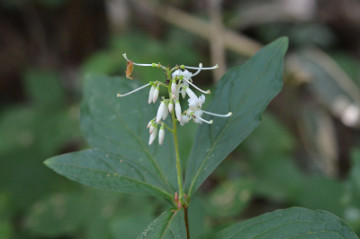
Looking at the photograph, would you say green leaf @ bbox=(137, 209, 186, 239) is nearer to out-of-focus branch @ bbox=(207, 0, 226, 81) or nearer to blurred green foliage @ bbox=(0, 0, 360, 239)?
blurred green foliage @ bbox=(0, 0, 360, 239)

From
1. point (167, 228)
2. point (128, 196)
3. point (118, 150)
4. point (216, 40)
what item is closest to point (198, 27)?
point (216, 40)

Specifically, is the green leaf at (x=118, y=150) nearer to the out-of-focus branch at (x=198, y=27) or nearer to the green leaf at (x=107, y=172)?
the green leaf at (x=107, y=172)

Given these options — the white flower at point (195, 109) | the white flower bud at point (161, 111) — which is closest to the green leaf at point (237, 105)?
the white flower at point (195, 109)

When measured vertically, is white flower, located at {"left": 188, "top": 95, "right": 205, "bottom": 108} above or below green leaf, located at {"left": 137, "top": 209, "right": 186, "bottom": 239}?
above

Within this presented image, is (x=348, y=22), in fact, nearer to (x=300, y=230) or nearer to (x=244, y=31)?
(x=244, y=31)

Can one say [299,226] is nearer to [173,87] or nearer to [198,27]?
[173,87]

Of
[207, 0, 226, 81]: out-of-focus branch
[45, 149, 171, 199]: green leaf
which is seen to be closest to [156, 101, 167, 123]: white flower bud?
[45, 149, 171, 199]: green leaf
